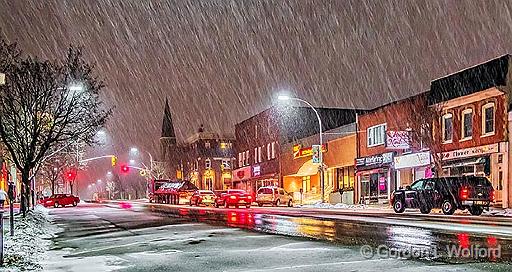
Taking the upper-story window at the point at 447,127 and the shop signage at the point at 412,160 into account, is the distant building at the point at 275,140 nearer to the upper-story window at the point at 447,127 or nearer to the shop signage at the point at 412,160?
the shop signage at the point at 412,160

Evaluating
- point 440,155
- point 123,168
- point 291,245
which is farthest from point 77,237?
point 123,168

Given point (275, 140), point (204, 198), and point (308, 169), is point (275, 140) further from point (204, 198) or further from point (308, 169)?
point (204, 198)

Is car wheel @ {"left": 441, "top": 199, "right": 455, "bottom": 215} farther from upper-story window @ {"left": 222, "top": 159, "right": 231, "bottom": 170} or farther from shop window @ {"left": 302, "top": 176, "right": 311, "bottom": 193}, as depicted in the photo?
upper-story window @ {"left": 222, "top": 159, "right": 231, "bottom": 170}

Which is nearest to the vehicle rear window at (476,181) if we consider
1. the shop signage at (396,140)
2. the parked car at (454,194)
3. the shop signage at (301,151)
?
the parked car at (454,194)

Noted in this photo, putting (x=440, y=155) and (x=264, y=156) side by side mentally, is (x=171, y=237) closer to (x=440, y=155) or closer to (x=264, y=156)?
(x=440, y=155)

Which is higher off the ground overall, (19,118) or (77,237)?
(19,118)

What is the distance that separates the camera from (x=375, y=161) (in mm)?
47375

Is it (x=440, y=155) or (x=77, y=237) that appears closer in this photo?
(x=77, y=237)

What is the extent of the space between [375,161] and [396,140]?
5.46 meters

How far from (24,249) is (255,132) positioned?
62.2 m

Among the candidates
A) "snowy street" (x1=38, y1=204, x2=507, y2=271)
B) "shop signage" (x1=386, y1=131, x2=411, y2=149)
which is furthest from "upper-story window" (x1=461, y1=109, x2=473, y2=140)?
"snowy street" (x1=38, y1=204, x2=507, y2=271)

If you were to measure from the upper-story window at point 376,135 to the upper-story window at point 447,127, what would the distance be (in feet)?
20.3

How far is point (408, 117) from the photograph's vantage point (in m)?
41.4

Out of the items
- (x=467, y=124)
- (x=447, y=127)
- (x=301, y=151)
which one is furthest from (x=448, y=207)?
(x=301, y=151)
